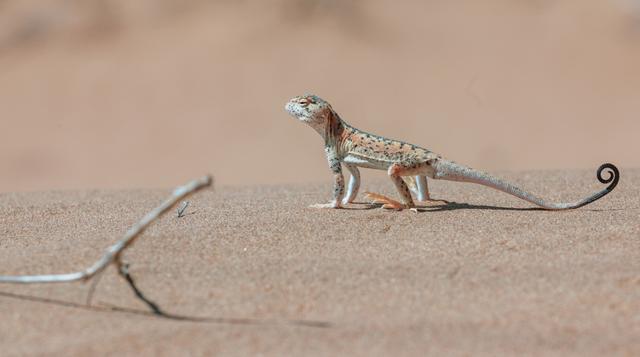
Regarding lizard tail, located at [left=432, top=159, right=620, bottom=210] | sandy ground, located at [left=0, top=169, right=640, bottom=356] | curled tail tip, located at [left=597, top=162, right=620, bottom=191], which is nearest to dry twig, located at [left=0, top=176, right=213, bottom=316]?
sandy ground, located at [left=0, top=169, right=640, bottom=356]

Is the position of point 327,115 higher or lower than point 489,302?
higher

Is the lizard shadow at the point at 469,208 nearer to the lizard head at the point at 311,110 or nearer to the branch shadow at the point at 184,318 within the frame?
the lizard head at the point at 311,110

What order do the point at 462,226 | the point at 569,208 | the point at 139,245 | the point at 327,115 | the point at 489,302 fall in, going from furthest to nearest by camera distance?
the point at 327,115 → the point at 569,208 → the point at 462,226 → the point at 139,245 → the point at 489,302

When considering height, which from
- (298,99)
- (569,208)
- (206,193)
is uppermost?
(298,99)

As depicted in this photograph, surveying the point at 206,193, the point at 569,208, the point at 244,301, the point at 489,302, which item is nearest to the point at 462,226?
the point at 569,208

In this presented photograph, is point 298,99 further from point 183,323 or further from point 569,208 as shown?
point 183,323

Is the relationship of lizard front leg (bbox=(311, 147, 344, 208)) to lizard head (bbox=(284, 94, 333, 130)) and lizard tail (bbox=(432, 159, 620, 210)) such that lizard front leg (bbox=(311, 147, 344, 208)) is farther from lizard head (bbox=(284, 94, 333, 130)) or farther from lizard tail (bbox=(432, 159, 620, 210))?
lizard tail (bbox=(432, 159, 620, 210))

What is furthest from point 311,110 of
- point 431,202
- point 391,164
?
point 431,202

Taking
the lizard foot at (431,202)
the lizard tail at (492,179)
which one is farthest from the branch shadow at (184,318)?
the lizard foot at (431,202)
